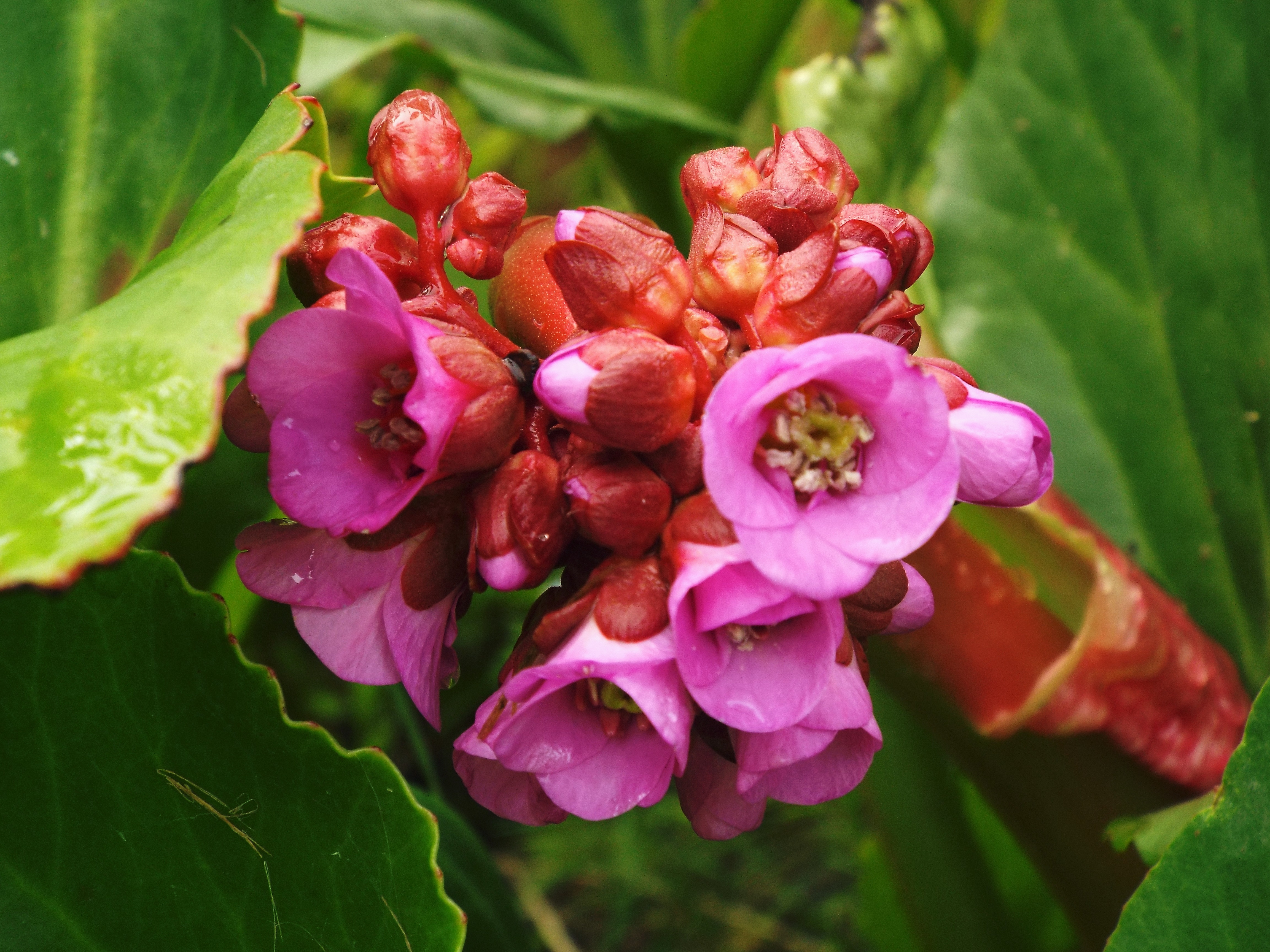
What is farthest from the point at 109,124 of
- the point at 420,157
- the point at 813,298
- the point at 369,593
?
the point at 813,298

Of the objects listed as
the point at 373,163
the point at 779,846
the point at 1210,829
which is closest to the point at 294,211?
the point at 373,163

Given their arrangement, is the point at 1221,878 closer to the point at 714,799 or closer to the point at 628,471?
the point at 714,799

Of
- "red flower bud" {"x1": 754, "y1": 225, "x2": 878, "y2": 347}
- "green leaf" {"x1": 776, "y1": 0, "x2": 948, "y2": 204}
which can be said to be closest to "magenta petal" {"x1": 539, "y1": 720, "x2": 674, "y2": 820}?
"red flower bud" {"x1": 754, "y1": 225, "x2": 878, "y2": 347}

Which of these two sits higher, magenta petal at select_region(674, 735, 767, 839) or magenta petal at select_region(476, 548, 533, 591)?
magenta petal at select_region(476, 548, 533, 591)

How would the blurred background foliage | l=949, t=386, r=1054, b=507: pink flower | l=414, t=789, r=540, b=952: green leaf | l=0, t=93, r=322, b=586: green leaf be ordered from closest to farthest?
l=0, t=93, r=322, b=586: green leaf, l=949, t=386, r=1054, b=507: pink flower, l=414, t=789, r=540, b=952: green leaf, the blurred background foliage

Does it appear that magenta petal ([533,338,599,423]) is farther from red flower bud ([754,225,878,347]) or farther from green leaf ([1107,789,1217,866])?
green leaf ([1107,789,1217,866])

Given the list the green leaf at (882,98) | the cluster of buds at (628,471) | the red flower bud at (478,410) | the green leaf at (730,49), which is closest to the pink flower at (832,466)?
the cluster of buds at (628,471)
